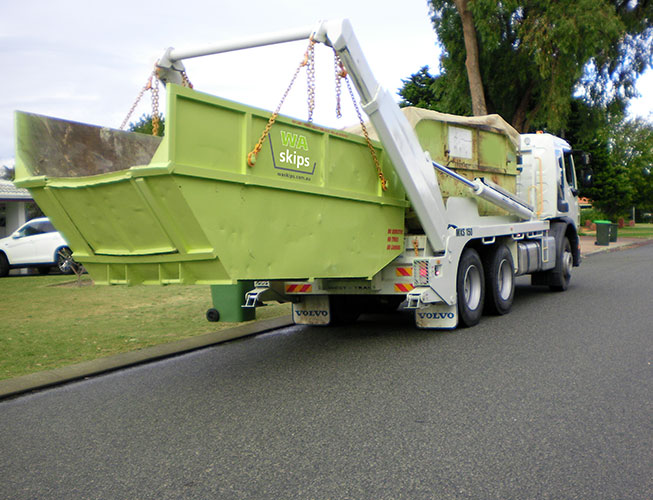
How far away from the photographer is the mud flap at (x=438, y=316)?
8.41m

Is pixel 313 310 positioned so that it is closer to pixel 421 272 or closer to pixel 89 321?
pixel 421 272

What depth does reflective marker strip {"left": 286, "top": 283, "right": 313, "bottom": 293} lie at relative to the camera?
8328 millimetres

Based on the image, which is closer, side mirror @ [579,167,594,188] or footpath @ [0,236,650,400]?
footpath @ [0,236,650,400]

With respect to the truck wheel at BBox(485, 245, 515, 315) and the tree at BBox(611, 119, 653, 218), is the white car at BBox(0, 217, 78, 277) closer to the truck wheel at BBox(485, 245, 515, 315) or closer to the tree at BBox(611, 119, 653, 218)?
the truck wheel at BBox(485, 245, 515, 315)

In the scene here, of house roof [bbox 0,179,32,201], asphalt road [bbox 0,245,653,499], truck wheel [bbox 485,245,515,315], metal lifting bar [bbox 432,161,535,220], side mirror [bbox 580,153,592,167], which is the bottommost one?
asphalt road [bbox 0,245,653,499]

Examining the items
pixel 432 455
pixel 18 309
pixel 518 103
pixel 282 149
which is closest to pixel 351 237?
pixel 282 149

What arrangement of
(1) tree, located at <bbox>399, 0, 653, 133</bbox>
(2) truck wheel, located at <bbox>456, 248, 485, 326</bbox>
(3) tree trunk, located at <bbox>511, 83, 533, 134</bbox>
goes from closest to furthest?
1. (2) truck wheel, located at <bbox>456, 248, 485, 326</bbox>
2. (1) tree, located at <bbox>399, 0, 653, 133</bbox>
3. (3) tree trunk, located at <bbox>511, 83, 533, 134</bbox>

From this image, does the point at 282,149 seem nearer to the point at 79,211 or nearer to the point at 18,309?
the point at 79,211

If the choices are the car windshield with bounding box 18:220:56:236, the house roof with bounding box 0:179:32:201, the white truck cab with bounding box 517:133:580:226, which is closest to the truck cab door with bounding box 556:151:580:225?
the white truck cab with bounding box 517:133:580:226

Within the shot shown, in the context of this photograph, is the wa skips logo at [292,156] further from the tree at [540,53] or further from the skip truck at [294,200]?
the tree at [540,53]

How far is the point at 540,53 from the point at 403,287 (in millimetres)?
16940

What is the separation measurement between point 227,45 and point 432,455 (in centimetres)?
455

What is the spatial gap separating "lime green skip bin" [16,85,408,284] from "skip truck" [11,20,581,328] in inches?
0.5

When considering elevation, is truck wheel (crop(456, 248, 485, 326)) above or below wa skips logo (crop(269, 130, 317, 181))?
below
